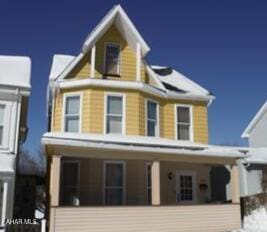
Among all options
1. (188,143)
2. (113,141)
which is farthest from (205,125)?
(113,141)

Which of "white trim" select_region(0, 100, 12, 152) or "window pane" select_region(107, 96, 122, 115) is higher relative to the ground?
"window pane" select_region(107, 96, 122, 115)

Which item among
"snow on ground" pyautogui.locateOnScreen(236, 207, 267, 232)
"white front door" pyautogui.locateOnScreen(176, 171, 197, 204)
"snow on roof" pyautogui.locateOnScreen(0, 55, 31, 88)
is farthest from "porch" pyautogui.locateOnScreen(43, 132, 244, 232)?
"snow on roof" pyautogui.locateOnScreen(0, 55, 31, 88)

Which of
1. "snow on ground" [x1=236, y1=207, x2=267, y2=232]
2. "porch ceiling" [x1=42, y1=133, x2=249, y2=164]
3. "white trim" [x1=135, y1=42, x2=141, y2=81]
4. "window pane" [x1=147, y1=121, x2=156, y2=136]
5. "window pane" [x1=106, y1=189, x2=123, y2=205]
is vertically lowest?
"snow on ground" [x1=236, y1=207, x2=267, y2=232]

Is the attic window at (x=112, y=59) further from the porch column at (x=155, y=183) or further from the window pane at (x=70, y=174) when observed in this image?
the porch column at (x=155, y=183)

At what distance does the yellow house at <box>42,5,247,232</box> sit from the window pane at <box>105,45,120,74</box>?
A: 1.9 inches

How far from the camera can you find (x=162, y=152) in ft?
51.9

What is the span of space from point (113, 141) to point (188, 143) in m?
4.30

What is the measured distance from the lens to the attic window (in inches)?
770

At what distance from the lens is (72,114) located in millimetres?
18625

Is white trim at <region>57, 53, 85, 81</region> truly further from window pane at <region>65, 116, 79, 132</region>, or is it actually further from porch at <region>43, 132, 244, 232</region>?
porch at <region>43, 132, 244, 232</region>

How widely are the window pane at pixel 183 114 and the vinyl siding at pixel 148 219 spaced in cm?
561

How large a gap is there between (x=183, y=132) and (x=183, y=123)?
467 mm

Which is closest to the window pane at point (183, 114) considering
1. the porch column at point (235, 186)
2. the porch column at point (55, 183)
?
the porch column at point (235, 186)

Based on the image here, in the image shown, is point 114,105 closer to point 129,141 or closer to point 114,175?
point 129,141
